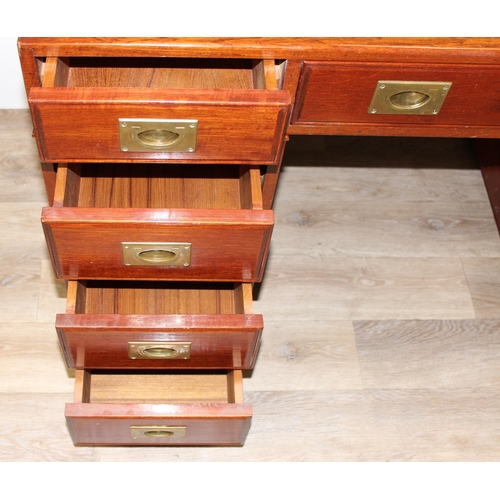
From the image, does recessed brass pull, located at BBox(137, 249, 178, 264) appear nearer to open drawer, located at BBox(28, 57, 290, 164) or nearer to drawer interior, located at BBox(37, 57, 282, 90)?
open drawer, located at BBox(28, 57, 290, 164)

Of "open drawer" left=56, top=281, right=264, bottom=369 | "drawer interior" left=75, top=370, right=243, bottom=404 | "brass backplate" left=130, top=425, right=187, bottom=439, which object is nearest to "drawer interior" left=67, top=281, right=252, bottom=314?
"open drawer" left=56, top=281, right=264, bottom=369

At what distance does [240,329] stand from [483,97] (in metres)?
0.49

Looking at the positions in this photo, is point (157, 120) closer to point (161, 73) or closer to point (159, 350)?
point (161, 73)

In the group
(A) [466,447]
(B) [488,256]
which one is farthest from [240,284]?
(B) [488,256]

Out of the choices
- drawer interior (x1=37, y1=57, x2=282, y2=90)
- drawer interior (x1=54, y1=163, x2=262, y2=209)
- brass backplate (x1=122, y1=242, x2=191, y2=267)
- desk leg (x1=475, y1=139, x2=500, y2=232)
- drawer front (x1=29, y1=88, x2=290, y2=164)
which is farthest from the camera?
desk leg (x1=475, y1=139, x2=500, y2=232)

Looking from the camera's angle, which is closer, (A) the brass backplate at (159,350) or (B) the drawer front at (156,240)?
(B) the drawer front at (156,240)

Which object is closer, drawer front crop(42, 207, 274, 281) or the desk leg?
drawer front crop(42, 207, 274, 281)

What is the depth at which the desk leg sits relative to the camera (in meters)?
1.59

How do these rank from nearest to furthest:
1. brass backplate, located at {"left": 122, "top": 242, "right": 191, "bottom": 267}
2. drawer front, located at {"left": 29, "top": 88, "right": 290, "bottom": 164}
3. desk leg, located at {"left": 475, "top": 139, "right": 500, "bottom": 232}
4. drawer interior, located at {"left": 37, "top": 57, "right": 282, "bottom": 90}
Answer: drawer front, located at {"left": 29, "top": 88, "right": 290, "bottom": 164} < brass backplate, located at {"left": 122, "top": 242, "right": 191, "bottom": 267} < drawer interior, located at {"left": 37, "top": 57, "right": 282, "bottom": 90} < desk leg, located at {"left": 475, "top": 139, "right": 500, "bottom": 232}

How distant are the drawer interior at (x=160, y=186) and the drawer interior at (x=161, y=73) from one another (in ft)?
0.50

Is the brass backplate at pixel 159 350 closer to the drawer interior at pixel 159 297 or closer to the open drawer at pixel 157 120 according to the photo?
the drawer interior at pixel 159 297

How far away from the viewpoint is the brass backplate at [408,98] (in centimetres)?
103

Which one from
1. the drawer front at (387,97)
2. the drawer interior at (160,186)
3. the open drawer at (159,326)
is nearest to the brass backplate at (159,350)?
the open drawer at (159,326)

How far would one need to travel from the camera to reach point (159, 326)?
3.32ft
